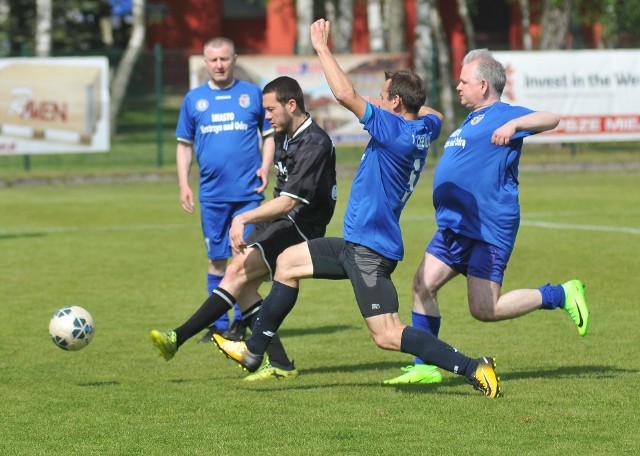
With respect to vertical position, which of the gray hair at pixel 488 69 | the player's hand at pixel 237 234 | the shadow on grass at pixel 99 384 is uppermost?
the gray hair at pixel 488 69

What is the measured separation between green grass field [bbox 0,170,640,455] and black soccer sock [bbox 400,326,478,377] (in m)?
0.22

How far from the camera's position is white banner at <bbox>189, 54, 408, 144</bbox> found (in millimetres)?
25234

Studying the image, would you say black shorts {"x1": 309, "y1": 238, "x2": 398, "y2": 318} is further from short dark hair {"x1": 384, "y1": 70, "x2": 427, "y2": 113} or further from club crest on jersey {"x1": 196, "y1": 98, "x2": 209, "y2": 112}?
club crest on jersey {"x1": 196, "y1": 98, "x2": 209, "y2": 112}

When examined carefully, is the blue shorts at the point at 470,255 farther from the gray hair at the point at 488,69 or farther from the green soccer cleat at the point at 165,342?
the green soccer cleat at the point at 165,342

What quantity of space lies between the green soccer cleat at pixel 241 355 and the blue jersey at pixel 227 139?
2.36 metres

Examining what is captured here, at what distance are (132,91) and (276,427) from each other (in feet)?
81.9

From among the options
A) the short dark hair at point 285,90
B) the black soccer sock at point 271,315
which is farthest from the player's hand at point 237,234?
the short dark hair at point 285,90

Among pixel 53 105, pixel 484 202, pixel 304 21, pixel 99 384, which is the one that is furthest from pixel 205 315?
pixel 304 21

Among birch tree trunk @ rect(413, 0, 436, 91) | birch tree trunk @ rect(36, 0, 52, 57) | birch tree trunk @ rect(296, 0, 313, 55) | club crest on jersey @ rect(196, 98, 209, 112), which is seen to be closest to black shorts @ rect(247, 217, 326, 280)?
club crest on jersey @ rect(196, 98, 209, 112)

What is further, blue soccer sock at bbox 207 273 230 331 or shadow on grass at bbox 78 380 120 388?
blue soccer sock at bbox 207 273 230 331

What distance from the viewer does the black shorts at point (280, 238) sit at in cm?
809

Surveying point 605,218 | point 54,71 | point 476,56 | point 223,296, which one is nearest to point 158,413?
point 223,296

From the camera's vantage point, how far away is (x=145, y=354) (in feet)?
29.7

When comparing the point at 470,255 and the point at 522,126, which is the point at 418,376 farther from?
the point at 522,126
